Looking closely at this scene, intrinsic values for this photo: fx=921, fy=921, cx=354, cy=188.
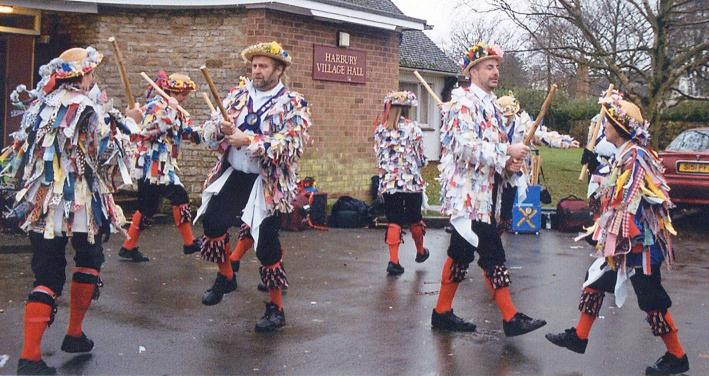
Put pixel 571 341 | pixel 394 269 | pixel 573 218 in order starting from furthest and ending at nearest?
pixel 573 218, pixel 394 269, pixel 571 341

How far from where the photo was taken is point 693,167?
1438 cm

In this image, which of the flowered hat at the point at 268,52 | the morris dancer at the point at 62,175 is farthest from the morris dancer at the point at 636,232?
the morris dancer at the point at 62,175

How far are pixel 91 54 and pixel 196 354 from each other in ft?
6.72

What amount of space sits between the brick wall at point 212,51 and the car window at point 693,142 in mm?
5532

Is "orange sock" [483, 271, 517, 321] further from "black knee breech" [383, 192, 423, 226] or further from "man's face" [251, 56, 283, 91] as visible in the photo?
"black knee breech" [383, 192, 423, 226]

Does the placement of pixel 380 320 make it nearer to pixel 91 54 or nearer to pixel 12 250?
pixel 91 54

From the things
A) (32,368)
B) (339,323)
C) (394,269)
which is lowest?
(32,368)

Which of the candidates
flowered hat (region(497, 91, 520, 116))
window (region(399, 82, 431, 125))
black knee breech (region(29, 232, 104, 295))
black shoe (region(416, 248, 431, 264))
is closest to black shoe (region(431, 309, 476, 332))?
flowered hat (region(497, 91, 520, 116))

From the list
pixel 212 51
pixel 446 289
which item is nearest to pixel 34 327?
pixel 446 289

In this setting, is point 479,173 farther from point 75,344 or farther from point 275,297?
point 75,344

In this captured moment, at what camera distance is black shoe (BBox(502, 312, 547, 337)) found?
253 inches

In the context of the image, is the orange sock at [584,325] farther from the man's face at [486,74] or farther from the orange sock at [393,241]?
the orange sock at [393,241]

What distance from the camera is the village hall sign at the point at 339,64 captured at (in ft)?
48.0

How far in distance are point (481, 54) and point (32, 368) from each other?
146 inches
